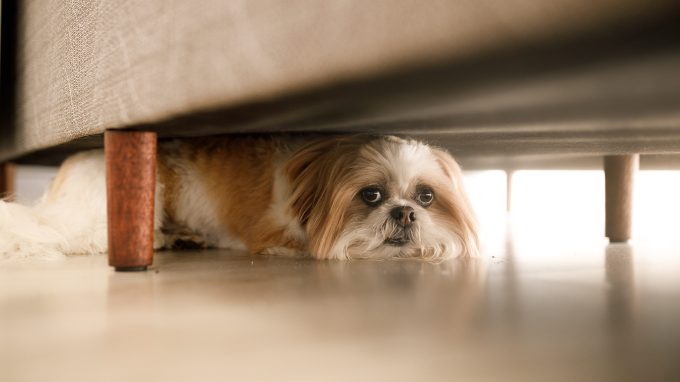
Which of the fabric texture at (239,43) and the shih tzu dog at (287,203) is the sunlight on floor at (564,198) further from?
the fabric texture at (239,43)

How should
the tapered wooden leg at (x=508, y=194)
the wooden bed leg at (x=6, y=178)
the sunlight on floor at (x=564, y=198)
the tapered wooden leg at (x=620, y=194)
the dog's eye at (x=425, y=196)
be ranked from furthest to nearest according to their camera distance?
1. the tapered wooden leg at (x=508, y=194)
2. the sunlight on floor at (x=564, y=198)
3. the wooden bed leg at (x=6, y=178)
4. the tapered wooden leg at (x=620, y=194)
5. the dog's eye at (x=425, y=196)

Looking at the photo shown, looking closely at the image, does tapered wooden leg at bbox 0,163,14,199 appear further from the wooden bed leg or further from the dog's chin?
the dog's chin

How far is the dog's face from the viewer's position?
5.56 ft

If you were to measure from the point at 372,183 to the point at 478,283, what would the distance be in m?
0.58

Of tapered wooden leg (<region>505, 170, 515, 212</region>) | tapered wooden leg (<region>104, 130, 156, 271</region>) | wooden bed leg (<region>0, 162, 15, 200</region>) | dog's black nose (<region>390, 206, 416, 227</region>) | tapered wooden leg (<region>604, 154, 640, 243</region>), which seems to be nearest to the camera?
tapered wooden leg (<region>104, 130, 156, 271</region>)

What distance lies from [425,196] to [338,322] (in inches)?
39.9

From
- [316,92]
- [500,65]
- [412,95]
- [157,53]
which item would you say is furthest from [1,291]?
[500,65]

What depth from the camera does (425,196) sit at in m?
1.78

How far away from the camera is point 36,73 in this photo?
1937mm

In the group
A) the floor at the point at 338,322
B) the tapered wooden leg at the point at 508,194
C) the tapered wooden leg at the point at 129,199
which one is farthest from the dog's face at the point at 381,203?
the tapered wooden leg at the point at 508,194

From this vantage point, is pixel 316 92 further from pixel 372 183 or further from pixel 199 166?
pixel 199 166

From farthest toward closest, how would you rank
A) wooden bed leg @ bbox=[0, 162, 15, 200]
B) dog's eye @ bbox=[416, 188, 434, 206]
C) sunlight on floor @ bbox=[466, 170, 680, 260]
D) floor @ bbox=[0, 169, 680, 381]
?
sunlight on floor @ bbox=[466, 170, 680, 260]
wooden bed leg @ bbox=[0, 162, 15, 200]
dog's eye @ bbox=[416, 188, 434, 206]
floor @ bbox=[0, 169, 680, 381]

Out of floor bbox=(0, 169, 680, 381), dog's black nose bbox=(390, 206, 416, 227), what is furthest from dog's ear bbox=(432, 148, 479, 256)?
floor bbox=(0, 169, 680, 381)

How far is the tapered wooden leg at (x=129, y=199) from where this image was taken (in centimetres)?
129
